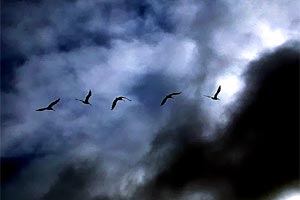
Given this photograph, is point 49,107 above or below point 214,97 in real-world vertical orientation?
below

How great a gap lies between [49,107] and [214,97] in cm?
3627

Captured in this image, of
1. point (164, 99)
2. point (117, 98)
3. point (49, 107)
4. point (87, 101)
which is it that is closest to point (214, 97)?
point (164, 99)

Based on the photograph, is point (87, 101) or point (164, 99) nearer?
point (164, 99)

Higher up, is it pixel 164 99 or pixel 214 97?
pixel 214 97

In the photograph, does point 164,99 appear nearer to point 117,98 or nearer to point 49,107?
point 117,98

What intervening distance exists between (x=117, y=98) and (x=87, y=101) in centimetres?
1031

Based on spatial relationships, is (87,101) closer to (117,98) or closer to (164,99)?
(117,98)

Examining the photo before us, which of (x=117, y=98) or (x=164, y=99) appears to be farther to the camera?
(x=117, y=98)

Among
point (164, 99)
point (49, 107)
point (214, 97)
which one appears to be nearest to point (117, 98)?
point (164, 99)

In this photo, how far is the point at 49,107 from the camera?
3118 inches

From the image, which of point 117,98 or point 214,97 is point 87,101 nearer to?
point 117,98

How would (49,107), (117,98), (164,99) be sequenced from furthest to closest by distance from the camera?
(49,107) < (117,98) < (164,99)

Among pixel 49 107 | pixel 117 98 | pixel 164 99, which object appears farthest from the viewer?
pixel 49 107

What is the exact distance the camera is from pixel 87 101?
266 ft
